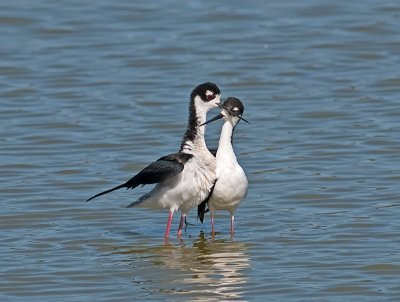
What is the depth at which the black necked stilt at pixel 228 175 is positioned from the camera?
12.4 m

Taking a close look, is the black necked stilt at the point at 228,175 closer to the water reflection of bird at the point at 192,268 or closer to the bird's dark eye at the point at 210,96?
the bird's dark eye at the point at 210,96

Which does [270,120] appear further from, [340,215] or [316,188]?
[340,215]

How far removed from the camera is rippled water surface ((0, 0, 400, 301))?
11500mm

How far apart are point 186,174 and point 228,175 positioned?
0.40 metres

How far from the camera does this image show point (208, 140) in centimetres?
1675

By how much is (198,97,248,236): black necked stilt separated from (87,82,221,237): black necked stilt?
0.10 metres

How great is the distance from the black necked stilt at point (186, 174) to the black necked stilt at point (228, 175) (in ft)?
0.32

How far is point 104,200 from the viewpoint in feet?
47.0

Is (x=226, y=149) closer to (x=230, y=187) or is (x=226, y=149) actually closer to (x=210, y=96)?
(x=230, y=187)

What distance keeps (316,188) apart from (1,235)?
3627 mm

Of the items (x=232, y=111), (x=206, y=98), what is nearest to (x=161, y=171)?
(x=232, y=111)

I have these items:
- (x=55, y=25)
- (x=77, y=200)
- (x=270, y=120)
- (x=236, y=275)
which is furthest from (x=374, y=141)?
(x=55, y=25)

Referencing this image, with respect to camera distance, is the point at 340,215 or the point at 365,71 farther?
the point at 365,71

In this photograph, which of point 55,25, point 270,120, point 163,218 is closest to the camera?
point 163,218
